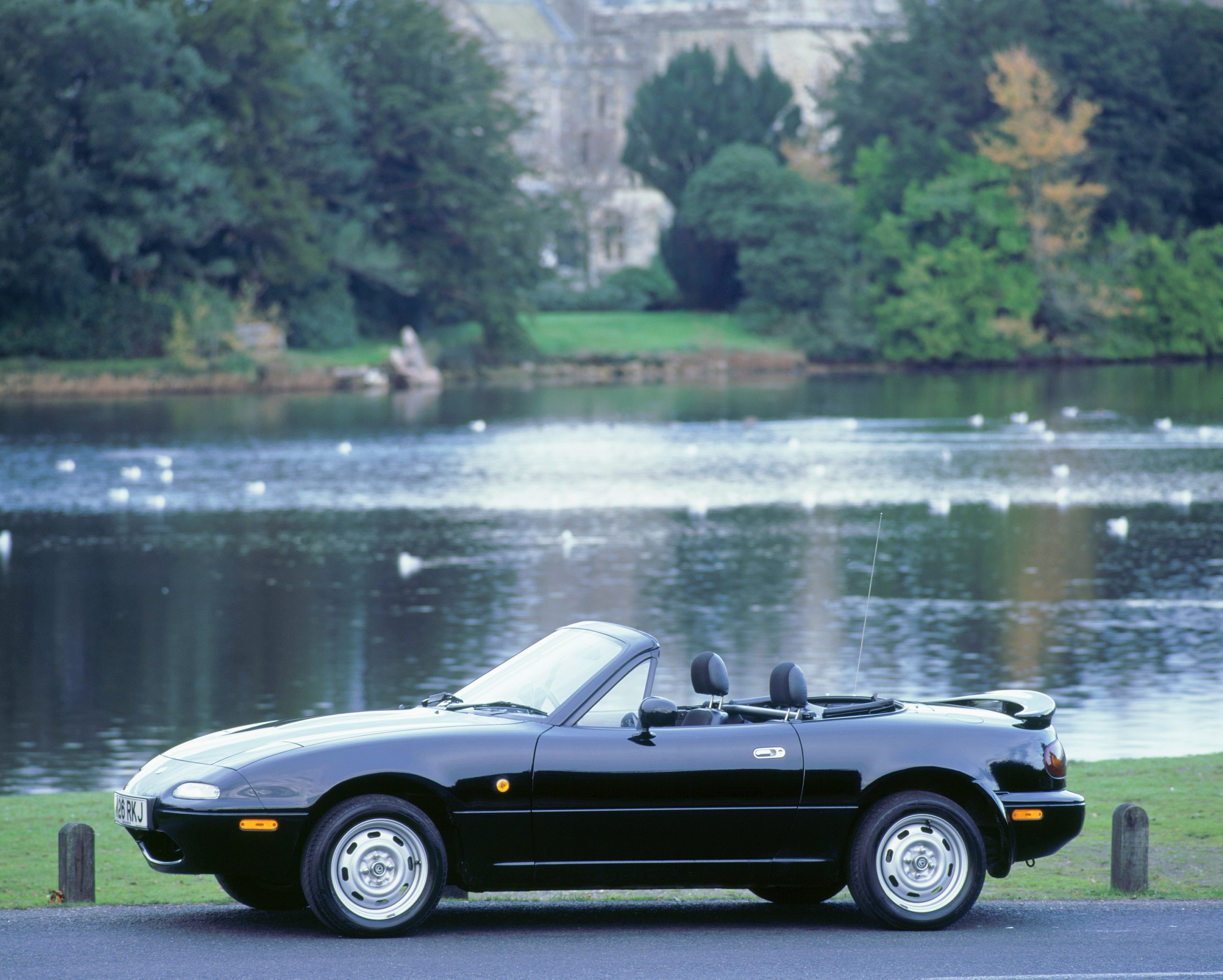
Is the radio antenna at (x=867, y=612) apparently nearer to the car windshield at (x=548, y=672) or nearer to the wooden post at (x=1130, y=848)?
the car windshield at (x=548, y=672)

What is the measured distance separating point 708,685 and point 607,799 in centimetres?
75

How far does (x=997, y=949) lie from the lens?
8523mm

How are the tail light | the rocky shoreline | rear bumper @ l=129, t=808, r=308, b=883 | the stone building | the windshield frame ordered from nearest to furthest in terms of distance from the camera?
rear bumper @ l=129, t=808, r=308, b=883 → the windshield frame → the tail light → the rocky shoreline → the stone building

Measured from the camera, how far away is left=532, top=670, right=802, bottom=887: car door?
8.70 metres

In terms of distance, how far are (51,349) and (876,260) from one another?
1607 inches

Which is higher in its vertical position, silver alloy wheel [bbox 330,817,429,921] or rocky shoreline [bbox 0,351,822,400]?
rocky shoreline [bbox 0,351,822,400]

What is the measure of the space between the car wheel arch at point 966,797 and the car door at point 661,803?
1.29 ft

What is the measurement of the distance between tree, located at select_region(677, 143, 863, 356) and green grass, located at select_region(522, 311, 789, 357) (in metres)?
1.44

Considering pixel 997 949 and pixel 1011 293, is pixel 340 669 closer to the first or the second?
pixel 997 949

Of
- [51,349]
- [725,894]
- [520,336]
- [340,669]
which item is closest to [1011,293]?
[520,336]

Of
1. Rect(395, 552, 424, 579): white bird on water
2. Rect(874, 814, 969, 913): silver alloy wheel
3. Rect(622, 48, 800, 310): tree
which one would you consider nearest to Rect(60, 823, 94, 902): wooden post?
Rect(874, 814, 969, 913): silver alloy wheel

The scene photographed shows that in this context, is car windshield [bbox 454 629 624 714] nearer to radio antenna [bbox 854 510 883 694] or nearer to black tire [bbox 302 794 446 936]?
black tire [bbox 302 794 446 936]

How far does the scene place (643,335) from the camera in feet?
310

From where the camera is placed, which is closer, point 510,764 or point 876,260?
point 510,764
